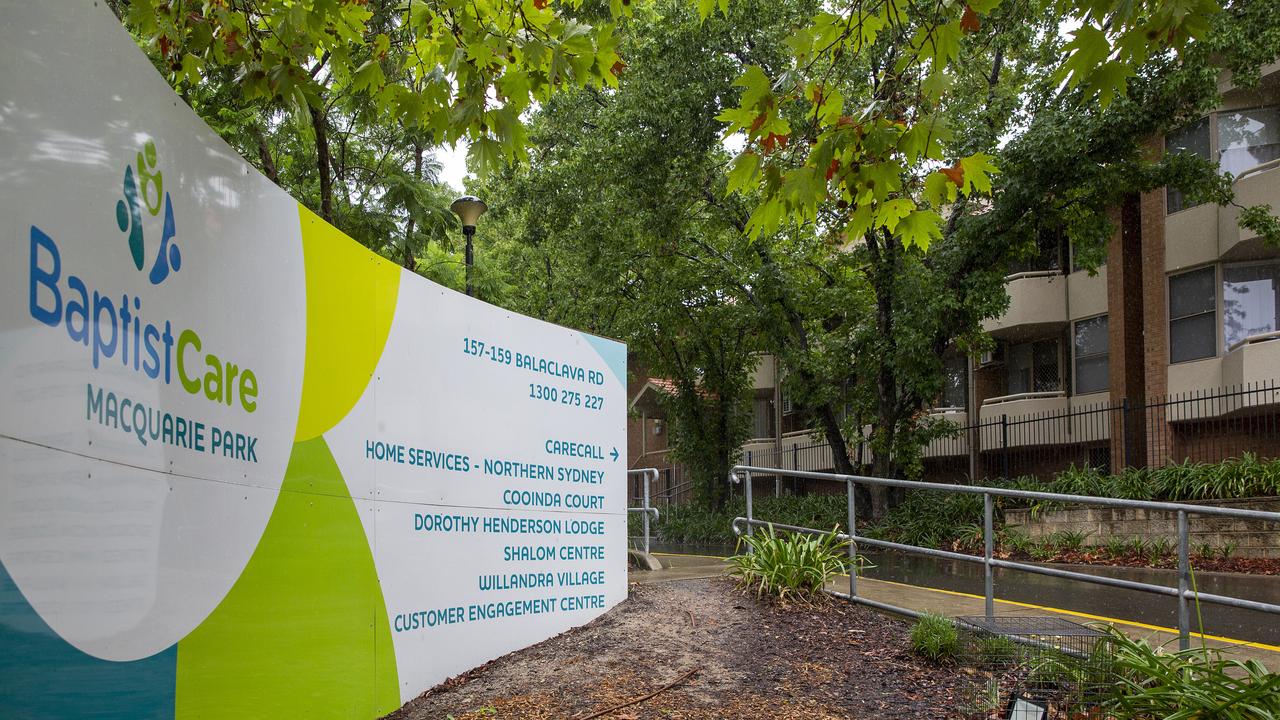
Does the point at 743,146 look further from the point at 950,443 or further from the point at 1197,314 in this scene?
the point at 950,443

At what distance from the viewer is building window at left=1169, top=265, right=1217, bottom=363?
18.7m

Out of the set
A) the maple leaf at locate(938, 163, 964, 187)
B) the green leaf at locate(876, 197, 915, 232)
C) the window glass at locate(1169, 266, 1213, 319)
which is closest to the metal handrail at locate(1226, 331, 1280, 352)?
the window glass at locate(1169, 266, 1213, 319)

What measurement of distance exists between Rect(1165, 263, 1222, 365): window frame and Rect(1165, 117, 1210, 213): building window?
4.06 ft

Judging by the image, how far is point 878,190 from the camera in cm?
524

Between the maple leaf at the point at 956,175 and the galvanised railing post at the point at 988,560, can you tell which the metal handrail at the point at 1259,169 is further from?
the maple leaf at the point at 956,175

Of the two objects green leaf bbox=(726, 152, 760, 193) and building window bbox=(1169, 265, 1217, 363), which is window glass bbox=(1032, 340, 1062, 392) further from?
green leaf bbox=(726, 152, 760, 193)

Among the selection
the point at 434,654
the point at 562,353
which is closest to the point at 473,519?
the point at 434,654

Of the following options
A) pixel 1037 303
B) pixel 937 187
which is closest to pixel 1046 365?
pixel 1037 303

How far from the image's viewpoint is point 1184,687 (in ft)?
16.6

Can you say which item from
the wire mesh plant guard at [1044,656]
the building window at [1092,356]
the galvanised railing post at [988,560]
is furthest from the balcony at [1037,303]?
the wire mesh plant guard at [1044,656]

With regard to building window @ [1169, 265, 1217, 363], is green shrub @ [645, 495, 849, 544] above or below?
below

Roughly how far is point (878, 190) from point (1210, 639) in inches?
165

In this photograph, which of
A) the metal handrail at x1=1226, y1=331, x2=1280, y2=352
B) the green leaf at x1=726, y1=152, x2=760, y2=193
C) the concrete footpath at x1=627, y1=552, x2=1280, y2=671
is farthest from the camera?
the metal handrail at x1=1226, y1=331, x2=1280, y2=352

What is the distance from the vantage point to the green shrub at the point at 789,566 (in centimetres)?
793
